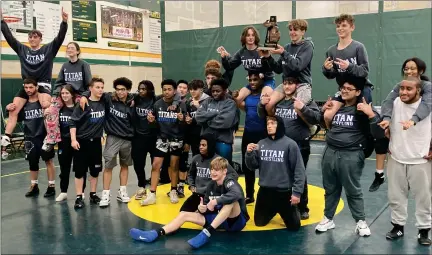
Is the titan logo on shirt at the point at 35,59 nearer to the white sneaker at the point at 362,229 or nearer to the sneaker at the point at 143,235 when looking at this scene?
the sneaker at the point at 143,235

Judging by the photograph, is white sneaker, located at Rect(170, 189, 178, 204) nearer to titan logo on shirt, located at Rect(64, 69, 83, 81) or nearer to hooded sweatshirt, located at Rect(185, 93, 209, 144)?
hooded sweatshirt, located at Rect(185, 93, 209, 144)

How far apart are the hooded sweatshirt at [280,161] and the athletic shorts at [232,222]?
19.2 inches

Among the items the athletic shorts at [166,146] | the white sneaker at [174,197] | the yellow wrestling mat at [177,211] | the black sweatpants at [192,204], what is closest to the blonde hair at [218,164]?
the black sweatpants at [192,204]

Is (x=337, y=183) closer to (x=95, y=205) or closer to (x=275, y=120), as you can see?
(x=275, y=120)

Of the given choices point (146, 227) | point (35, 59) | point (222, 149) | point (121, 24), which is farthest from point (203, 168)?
point (121, 24)

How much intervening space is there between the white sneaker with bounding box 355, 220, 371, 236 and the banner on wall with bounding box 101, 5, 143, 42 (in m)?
10.1

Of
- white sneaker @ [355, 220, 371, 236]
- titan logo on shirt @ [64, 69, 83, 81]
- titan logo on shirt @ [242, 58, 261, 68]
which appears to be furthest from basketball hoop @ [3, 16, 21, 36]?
white sneaker @ [355, 220, 371, 236]

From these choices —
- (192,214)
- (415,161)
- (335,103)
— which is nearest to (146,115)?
(192,214)

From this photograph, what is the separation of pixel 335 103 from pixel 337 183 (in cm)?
93

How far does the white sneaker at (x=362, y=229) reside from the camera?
4477 mm

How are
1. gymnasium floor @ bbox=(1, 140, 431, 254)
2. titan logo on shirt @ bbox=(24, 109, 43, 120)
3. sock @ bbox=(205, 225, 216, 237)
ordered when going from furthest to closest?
titan logo on shirt @ bbox=(24, 109, 43, 120)
sock @ bbox=(205, 225, 216, 237)
gymnasium floor @ bbox=(1, 140, 431, 254)

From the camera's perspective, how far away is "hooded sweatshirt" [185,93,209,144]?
19.6 ft

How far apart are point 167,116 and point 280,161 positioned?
1.94m

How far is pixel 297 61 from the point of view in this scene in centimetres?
498
